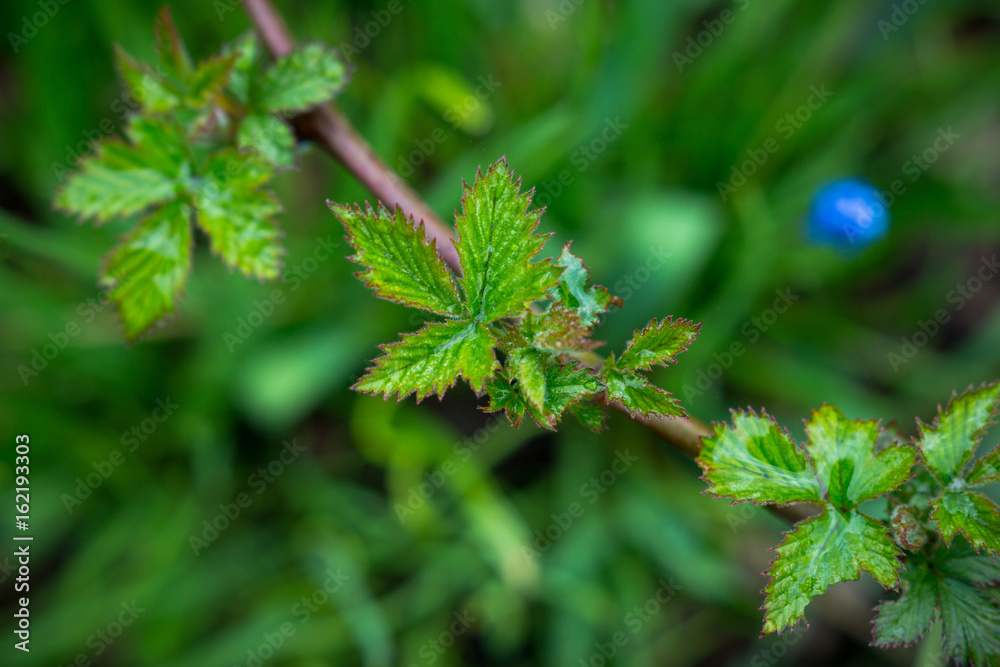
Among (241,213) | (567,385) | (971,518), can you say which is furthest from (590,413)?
(241,213)

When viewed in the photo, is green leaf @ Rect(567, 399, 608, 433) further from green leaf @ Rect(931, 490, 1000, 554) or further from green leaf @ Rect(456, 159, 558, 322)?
green leaf @ Rect(931, 490, 1000, 554)

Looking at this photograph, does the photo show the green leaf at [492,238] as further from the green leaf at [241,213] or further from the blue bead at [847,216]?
the blue bead at [847,216]

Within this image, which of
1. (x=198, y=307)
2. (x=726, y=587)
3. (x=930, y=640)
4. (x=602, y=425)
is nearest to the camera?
(x=602, y=425)

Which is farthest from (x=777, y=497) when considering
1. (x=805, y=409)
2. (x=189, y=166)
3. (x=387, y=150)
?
(x=805, y=409)

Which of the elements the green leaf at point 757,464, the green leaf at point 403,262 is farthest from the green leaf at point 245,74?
the green leaf at point 757,464

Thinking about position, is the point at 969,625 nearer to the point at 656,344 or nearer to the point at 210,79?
Answer: the point at 656,344

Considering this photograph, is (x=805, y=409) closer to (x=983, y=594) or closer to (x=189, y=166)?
(x=983, y=594)
